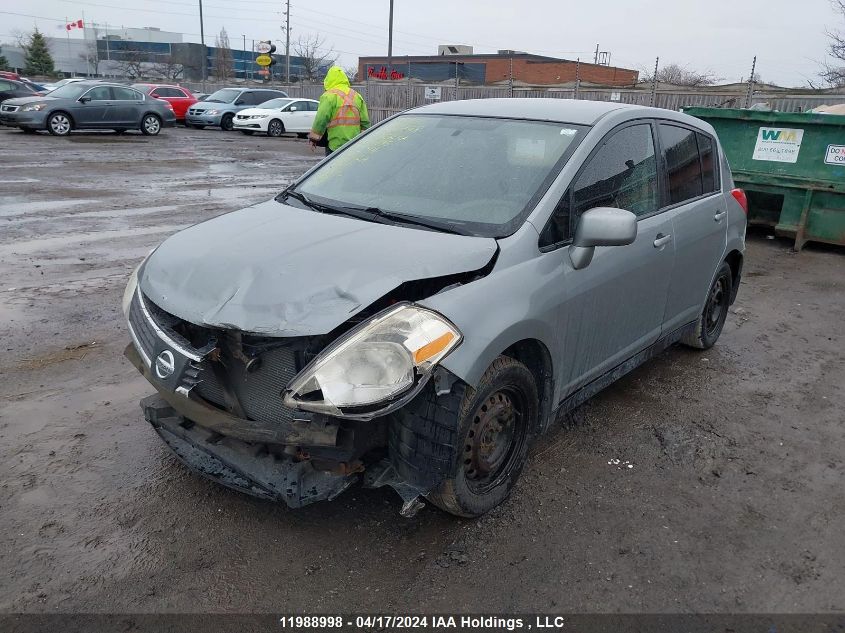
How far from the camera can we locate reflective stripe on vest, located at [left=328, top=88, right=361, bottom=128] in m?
8.17

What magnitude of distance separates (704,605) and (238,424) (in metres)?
1.94

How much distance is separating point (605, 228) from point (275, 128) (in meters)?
23.4

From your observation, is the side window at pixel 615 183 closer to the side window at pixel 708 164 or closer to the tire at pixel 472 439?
the tire at pixel 472 439

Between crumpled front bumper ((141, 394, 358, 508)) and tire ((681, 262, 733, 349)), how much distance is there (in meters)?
3.26

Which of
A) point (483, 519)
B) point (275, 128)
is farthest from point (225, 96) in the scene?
point (483, 519)

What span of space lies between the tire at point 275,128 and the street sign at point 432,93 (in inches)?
221

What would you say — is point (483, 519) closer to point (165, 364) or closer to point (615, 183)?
point (165, 364)

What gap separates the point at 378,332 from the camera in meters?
2.53

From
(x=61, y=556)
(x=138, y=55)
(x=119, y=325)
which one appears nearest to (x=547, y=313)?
(x=61, y=556)

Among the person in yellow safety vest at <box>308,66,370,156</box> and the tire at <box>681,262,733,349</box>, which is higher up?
the person in yellow safety vest at <box>308,66,370,156</box>

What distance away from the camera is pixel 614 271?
3.53 m

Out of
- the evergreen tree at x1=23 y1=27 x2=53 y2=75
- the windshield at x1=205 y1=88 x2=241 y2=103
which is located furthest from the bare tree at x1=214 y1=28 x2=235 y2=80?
the windshield at x1=205 y1=88 x2=241 y2=103

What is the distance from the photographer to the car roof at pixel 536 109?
3.67 m

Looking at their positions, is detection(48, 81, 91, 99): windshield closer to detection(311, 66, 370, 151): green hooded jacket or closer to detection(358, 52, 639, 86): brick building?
detection(311, 66, 370, 151): green hooded jacket
